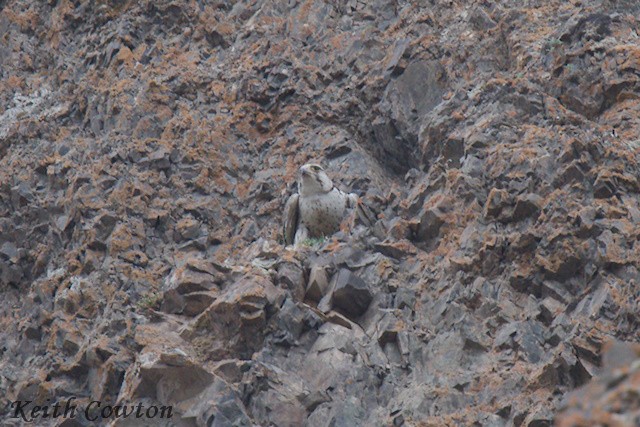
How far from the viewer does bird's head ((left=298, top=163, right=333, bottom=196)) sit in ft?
53.7

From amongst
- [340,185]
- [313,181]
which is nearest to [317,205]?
[313,181]

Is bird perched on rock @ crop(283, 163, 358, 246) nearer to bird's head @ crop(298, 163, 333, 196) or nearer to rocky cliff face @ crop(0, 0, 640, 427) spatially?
bird's head @ crop(298, 163, 333, 196)

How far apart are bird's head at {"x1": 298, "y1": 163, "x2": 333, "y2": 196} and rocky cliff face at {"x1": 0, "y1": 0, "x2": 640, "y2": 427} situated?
0.66 meters

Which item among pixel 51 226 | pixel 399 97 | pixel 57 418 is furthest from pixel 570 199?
pixel 51 226

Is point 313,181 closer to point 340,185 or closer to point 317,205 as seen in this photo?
point 317,205

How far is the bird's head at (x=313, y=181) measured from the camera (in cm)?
1636

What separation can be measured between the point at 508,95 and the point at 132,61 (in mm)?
7452

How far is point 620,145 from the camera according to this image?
14.2 metres

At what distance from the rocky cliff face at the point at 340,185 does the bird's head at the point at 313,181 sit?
0.66 meters

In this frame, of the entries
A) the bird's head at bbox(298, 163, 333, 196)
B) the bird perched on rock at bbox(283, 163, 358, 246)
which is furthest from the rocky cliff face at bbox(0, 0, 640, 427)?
the bird's head at bbox(298, 163, 333, 196)

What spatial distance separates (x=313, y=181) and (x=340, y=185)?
0.94 meters

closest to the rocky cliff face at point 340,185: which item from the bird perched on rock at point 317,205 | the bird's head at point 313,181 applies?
the bird perched on rock at point 317,205

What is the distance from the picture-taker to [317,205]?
1628 centimetres

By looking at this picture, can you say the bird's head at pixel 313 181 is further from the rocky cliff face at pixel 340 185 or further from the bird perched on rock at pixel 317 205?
the rocky cliff face at pixel 340 185
